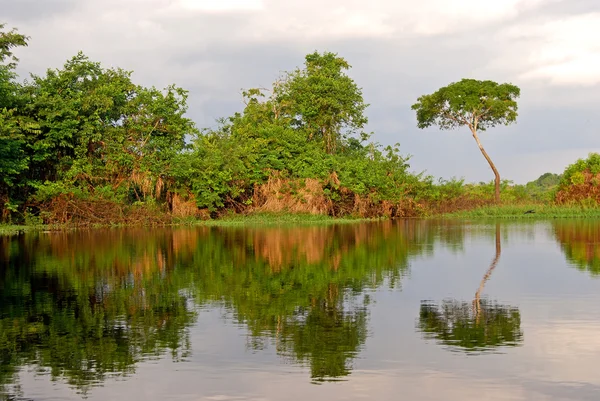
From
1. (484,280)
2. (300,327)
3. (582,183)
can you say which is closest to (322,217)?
(582,183)

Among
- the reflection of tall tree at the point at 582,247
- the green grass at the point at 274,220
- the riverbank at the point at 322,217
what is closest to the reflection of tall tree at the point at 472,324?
the reflection of tall tree at the point at 582,247

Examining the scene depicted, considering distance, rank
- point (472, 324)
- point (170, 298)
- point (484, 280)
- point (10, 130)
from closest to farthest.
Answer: point (472, 324) → point (170, 298) → point (484, 280) → point (10, 130)

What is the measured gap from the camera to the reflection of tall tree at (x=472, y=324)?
28.1 ft

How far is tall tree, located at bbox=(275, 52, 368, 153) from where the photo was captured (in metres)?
44.1

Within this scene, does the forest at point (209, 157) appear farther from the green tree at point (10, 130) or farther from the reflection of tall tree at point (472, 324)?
the reflection of tall tree at point (472, 324)

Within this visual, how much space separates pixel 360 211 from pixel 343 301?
31492 mm

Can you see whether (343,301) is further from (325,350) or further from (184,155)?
(184,155)

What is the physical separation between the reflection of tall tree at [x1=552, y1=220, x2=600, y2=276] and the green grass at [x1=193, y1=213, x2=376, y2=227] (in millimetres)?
12263

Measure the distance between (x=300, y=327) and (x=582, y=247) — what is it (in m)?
14.6

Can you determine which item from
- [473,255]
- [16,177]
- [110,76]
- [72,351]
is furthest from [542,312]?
[110,76]

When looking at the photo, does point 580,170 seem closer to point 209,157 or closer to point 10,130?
point 209,157

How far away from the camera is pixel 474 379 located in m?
6.93

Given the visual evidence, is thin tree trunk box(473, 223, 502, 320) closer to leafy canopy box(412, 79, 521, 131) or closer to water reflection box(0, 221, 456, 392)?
water reflection box(0, 221, 456, 392)

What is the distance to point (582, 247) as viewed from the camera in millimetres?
21609
